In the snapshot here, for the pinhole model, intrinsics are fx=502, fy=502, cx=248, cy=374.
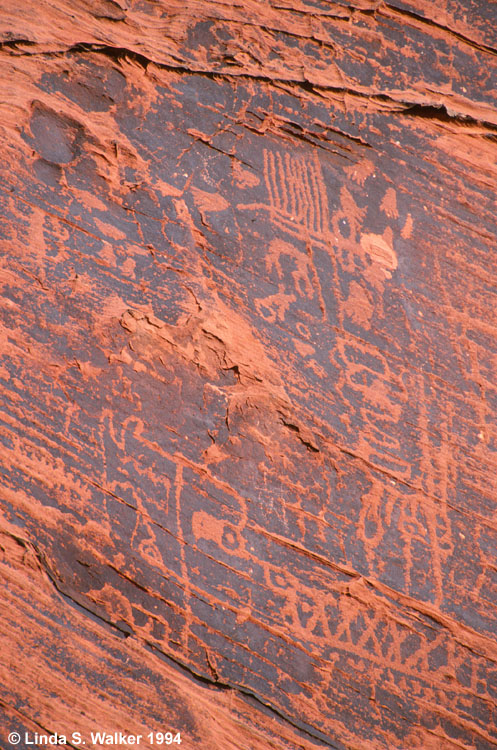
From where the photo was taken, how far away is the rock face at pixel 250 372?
121 cm

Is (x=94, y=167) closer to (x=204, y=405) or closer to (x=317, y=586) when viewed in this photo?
(x=204, y=405)

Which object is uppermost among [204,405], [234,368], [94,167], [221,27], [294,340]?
[221,27]

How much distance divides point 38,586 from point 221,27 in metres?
1.45

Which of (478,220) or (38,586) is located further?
(478,220)

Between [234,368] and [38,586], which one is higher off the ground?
[234,368]

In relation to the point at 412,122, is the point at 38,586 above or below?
below

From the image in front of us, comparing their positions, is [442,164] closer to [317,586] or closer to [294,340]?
[294,340]

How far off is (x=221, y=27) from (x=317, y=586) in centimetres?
141

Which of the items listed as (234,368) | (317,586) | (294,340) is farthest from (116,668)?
(294,340)

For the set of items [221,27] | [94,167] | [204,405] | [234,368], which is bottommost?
[204,405]

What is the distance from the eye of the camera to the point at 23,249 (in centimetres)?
126

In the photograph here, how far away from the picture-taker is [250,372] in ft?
4.13

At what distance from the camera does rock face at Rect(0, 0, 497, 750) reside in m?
1.21

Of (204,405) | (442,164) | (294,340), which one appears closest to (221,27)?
(442,164)
